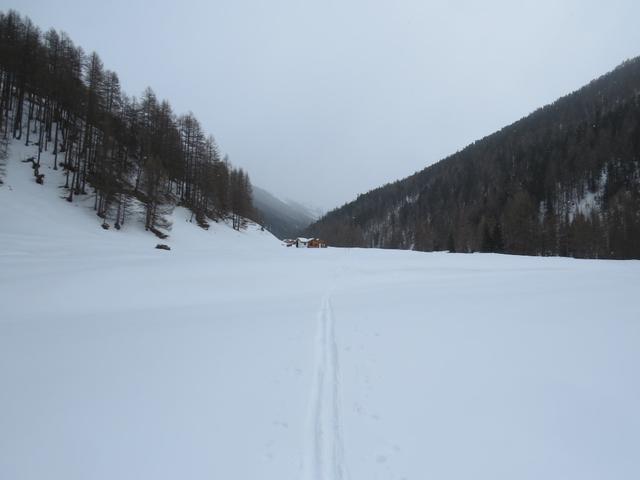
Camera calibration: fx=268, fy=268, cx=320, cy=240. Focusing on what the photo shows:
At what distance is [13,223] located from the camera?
19828 millimetres

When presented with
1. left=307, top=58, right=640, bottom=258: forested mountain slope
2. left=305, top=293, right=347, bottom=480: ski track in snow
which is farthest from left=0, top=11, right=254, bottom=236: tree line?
left=307, top=58, right=640, bottom=258: forested mountain slope

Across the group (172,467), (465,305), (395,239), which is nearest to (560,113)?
(395,239)

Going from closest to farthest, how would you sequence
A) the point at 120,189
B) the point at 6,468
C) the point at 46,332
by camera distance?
1. the point at 6,468
2. the point at 46,332
3. the point at 120,189

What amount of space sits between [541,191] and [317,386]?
96922mm

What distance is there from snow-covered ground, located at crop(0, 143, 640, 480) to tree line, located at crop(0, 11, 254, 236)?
23538 mm

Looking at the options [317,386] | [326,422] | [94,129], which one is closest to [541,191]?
[317,386]

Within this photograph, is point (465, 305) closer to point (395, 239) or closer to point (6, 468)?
Answer: point (6, 468)

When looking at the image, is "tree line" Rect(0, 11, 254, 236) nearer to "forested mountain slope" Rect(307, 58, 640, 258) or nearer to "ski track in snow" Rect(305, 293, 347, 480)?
"ski track in snow" Rect(305, 293, 347, 480)

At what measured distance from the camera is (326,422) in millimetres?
3480

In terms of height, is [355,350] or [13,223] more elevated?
[13,223]

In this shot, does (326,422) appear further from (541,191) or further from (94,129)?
(541,191)

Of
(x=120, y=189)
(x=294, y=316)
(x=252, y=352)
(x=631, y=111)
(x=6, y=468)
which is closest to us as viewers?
(x=6, y=468)

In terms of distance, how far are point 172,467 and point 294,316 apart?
4.90 m

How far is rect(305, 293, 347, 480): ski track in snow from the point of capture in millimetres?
2832
